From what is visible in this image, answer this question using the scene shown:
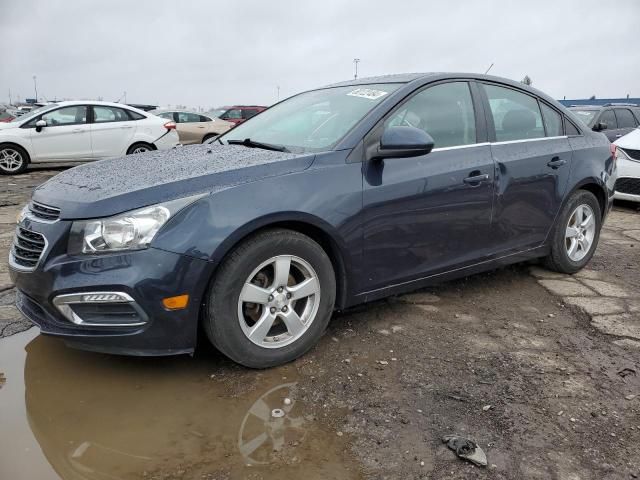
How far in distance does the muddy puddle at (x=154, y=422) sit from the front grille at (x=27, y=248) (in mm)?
572

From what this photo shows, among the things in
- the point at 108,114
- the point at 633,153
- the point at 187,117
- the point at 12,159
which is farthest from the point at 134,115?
the point at 633,153

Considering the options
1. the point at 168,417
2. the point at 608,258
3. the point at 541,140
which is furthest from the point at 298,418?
the point at 608,258

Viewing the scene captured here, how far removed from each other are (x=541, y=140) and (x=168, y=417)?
3175mm

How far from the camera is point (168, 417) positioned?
2354 millimetres

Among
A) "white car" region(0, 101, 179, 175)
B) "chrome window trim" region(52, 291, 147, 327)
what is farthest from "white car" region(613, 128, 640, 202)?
"white car" region(0, 101, 179, 175)

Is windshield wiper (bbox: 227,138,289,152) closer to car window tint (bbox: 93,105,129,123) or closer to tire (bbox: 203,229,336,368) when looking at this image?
tire (bbox: 203,229,336,368)

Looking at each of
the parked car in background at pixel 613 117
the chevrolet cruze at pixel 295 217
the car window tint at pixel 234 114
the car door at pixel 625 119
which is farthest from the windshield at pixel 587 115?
the car window tint at pixel 234 114

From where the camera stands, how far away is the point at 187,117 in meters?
14.7

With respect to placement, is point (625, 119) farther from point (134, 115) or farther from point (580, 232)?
point (134, 115)

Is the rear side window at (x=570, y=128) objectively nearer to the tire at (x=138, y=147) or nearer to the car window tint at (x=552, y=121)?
the car window tint at (x=552, y=121)

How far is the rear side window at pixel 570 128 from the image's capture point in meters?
4.19

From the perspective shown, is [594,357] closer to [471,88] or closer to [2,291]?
[471,88]

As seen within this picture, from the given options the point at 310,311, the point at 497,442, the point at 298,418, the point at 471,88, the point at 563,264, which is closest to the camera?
the point at 497,442

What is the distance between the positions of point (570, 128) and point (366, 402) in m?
2.98
